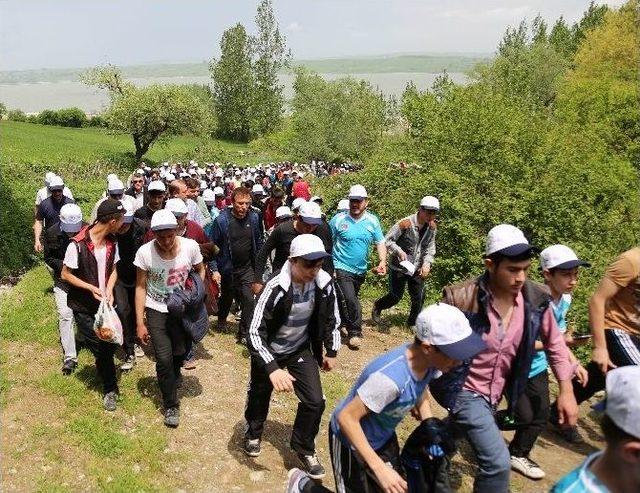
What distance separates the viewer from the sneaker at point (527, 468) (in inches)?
169

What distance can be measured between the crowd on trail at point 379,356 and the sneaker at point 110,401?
2cm

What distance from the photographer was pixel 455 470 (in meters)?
4.38

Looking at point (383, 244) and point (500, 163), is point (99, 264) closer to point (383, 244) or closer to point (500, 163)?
point (383, 244)

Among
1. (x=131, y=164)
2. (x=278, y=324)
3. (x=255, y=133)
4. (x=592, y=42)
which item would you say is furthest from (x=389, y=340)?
(x=255, y=133)

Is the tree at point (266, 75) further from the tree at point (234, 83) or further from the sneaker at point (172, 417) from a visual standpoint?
the sneaker at point (172, 417)

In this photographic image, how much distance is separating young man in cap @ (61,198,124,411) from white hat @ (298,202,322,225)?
5.66 ft

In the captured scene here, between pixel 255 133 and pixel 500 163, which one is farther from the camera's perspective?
pixel 255 133

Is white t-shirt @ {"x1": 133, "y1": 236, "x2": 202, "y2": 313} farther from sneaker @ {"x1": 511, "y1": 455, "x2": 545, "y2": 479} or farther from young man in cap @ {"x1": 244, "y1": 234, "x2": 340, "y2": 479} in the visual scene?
sneaker @ {"x1": 511, "y1": 455, "x2": 545, "y2": 479}

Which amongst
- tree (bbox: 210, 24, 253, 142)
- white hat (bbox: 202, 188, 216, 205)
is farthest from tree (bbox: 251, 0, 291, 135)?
white hat (bbox: 202, 188, 216, 205)

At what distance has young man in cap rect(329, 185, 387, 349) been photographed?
6.66 m

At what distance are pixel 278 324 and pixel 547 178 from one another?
1071 centimetres

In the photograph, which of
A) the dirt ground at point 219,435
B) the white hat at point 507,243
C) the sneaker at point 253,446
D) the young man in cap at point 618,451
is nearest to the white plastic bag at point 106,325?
the dirt ground at point 219,435

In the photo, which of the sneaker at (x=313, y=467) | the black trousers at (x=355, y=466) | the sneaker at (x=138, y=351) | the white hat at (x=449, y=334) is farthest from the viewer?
the sneaker at (x=138, y=351)

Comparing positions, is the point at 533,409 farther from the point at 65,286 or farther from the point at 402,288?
the point at 65,286
